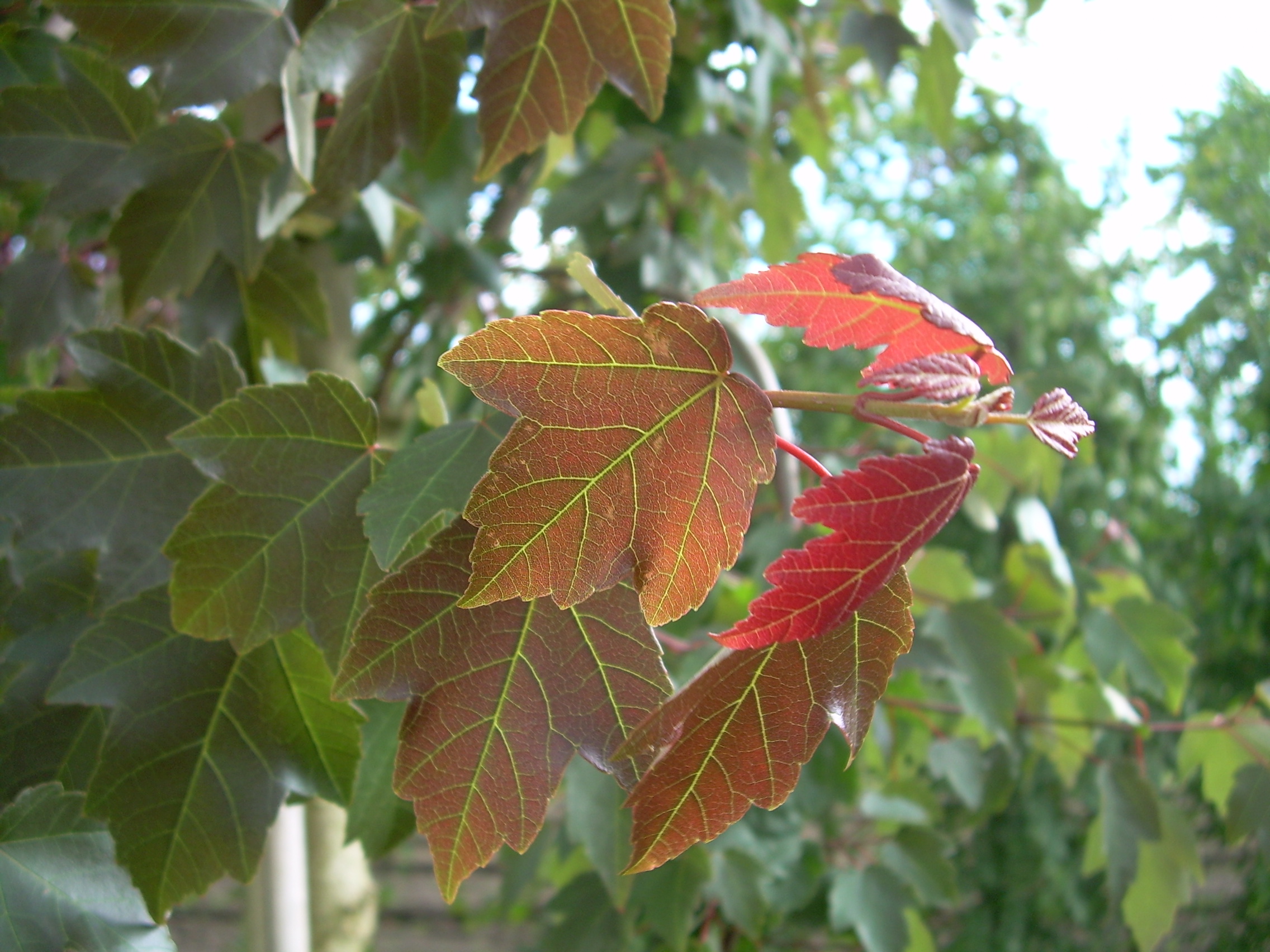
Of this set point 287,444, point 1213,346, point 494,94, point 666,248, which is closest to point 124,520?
point 287,444

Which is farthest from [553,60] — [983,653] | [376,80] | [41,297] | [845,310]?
[983,653]

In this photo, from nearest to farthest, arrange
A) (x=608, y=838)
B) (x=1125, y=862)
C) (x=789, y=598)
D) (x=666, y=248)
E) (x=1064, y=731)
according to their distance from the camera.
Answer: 1. (x=789, y=598)
2. (x=608, y=838)
3. (x=1125, y=862)
4. (x=1064, y=731)
5. (x=666, y=248)

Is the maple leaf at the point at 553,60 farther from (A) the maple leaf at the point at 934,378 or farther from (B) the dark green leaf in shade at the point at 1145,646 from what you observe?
(B) the dark green leaf in shade at the point at 1145,646

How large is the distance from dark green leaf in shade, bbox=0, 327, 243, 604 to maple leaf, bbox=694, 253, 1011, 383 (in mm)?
254

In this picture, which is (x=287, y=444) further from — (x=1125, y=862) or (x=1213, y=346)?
(x=1213, y=346)

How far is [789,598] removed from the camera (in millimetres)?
206

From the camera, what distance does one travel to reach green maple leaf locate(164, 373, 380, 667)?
305 mm

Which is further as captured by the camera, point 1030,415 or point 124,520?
point 124,520

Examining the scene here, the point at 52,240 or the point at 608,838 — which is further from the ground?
the point at 52,240

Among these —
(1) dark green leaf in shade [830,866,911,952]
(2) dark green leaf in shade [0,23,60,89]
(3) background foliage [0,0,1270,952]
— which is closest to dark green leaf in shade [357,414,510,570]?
(3) background foliage [0,0,1270,952]

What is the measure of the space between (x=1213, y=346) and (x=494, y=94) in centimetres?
96

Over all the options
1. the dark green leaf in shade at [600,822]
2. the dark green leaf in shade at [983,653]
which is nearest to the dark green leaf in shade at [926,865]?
the dark green leaf in shade at [983,653]

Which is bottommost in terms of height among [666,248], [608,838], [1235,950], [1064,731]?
[1235,950]

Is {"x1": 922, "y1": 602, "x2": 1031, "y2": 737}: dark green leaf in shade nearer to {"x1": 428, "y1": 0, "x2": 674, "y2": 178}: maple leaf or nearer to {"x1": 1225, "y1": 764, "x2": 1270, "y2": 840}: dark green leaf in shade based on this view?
{"x1": 1225, "y1": 764, "x2": 1270, "y2": 840}: dark green leaf in shade
